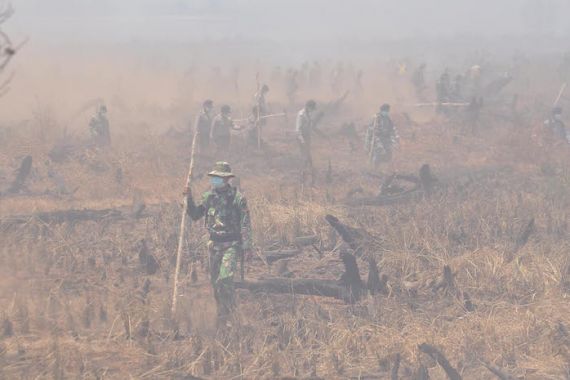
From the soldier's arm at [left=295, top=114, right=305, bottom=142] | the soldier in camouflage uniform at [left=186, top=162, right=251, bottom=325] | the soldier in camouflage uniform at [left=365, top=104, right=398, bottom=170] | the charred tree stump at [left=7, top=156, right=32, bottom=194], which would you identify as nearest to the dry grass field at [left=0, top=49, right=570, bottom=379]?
Result: the charred tree stump at [left=7, top=156, right=32, bottom=194]

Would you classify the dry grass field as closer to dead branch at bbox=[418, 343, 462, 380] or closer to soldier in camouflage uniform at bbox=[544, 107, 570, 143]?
dead branch at bbox=[418, 343, 462, 380]

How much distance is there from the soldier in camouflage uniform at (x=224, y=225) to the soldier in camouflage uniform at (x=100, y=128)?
9.60m

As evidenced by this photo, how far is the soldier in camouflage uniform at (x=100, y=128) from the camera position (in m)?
16.3

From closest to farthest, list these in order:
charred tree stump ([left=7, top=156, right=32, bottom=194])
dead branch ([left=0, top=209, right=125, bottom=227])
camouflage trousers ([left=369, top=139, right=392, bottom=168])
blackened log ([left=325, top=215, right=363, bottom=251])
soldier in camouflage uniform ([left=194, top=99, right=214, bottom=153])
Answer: blackened log ([left=325, top=215, right=363, bottom=251]) < dead branch ([left=0, top=209, right=125, bottom=227]) < charred tree stump ([left=7, top=156, right=32, bottom=194]) < camouflage trousers ([left=369, top=139, right=392, bottom=168]) < soldier in camouflage uniform ([left=194, top=99, right=214, bottom=153])

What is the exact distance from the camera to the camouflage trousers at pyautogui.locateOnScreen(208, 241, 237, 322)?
720 cm

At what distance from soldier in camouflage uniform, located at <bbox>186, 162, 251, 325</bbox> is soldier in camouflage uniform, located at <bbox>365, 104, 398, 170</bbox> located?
316 inches

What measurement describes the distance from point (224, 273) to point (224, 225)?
0.54m

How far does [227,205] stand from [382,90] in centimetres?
2318

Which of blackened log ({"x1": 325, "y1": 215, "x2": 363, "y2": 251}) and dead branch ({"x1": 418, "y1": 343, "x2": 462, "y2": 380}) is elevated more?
blackened log ({"x1": 325, "y1": 215, "x2": 363, "y2": 251})

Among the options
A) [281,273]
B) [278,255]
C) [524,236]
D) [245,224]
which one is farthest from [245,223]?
[524,236]

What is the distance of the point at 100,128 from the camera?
16328 millimetres

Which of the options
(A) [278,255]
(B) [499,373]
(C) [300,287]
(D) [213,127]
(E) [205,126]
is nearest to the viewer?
(B) [499,373]

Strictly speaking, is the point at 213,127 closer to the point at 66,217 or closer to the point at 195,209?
the point at 66,217

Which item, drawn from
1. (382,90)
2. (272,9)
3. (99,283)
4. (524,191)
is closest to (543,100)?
(382,90)
